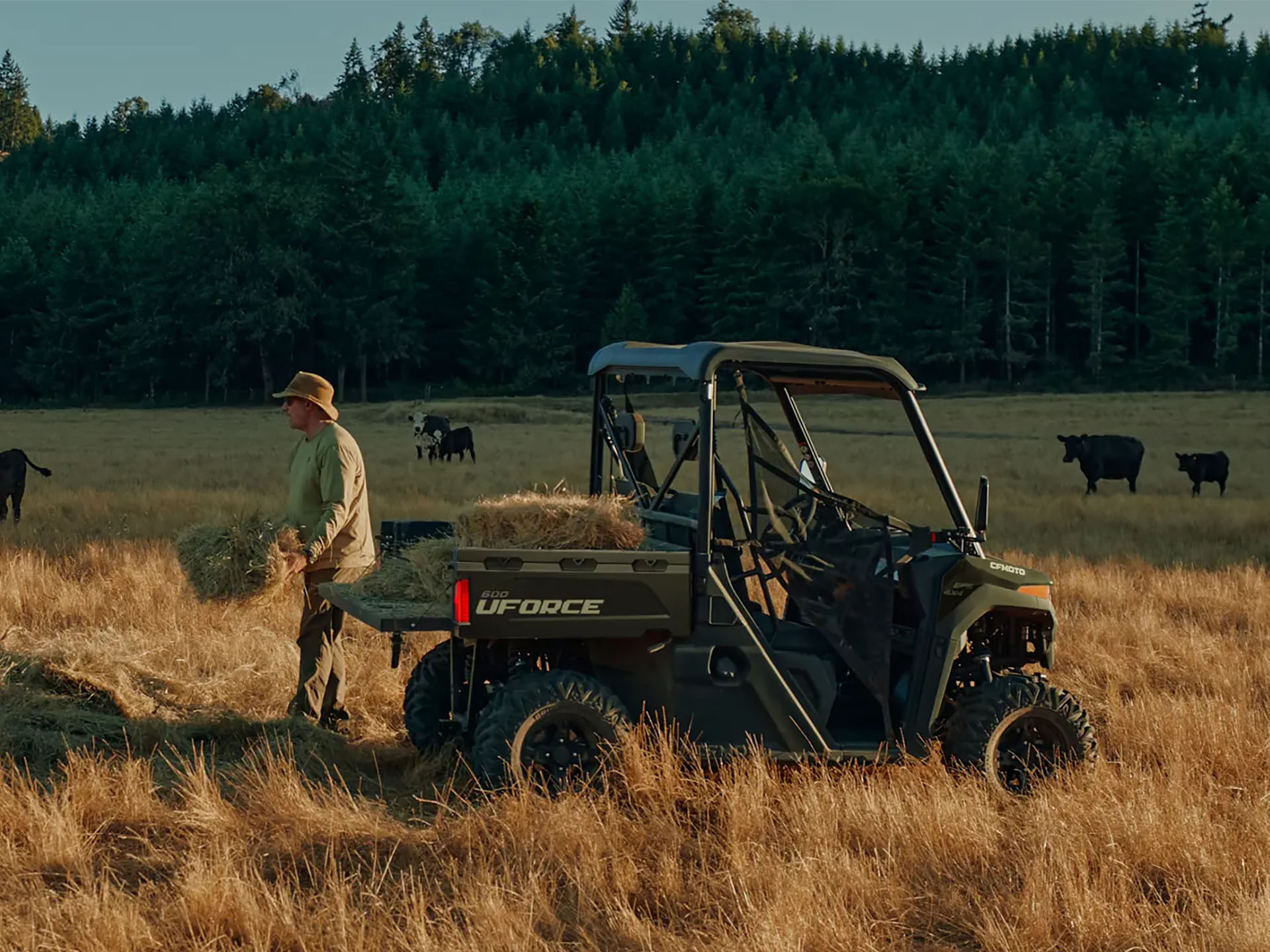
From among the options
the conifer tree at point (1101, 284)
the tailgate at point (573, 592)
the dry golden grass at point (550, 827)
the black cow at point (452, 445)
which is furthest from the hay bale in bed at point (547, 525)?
the conifer tree at point (1101, 284)

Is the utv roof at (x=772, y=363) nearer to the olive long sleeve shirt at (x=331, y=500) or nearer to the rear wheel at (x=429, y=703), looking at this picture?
the olive long sleeve shirt at (x=331, y=500)

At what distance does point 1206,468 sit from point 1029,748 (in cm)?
2060

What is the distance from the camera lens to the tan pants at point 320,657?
795 cm

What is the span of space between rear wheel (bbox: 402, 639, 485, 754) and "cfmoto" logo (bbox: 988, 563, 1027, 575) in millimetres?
2811

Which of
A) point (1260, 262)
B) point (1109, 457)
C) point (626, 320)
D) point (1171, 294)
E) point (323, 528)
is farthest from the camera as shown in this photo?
point (626, 320)

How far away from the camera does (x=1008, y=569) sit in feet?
22.2

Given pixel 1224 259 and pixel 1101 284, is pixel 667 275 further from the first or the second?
pixel 1224 259

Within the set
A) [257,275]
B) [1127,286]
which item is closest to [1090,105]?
[1127,286]

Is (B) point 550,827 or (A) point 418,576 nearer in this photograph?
(B) point 550,827

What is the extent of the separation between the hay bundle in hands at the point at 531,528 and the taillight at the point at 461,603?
22 centimetres

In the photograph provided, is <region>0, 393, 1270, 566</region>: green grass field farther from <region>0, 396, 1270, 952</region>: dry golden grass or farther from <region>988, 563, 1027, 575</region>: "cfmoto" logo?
<region>0, 396, 1270, 952</region>: dry golden grass

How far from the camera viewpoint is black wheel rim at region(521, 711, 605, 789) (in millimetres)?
6270

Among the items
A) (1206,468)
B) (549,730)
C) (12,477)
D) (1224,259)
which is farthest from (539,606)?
(1224,259)

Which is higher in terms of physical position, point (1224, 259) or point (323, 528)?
point (1224, 259)
